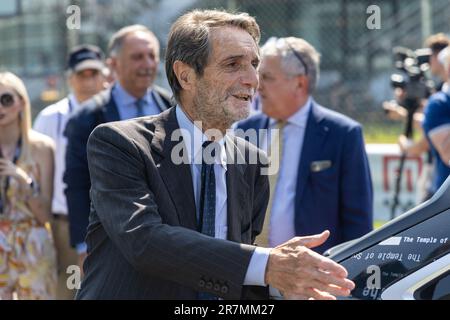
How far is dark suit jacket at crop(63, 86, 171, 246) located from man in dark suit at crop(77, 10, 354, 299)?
264 centimetres

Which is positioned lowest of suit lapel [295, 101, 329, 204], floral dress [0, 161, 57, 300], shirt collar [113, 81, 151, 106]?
floral dress [0, 161, 57, 300]

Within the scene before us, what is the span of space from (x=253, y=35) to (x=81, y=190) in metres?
2.94

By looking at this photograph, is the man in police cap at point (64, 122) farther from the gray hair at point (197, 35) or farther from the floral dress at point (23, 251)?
the gray hair at point (197, 35)

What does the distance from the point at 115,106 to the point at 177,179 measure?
304 cm

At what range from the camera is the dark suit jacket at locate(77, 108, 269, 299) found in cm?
260

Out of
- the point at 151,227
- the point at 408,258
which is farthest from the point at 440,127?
the point at 151,227

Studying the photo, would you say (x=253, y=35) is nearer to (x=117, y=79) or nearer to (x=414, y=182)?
(x=117, y=79)

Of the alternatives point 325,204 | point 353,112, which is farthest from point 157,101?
point 353,112

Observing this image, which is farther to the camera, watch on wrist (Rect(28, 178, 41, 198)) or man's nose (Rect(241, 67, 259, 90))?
watch on wrist (Rect(28, 178, 41, 198))

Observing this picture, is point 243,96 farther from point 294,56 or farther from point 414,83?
point 414,83

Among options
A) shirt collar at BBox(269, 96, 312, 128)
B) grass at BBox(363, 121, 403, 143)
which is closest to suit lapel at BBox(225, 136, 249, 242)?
shirt collar at BBox(269, 96, 312, 128)

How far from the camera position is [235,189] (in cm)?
299

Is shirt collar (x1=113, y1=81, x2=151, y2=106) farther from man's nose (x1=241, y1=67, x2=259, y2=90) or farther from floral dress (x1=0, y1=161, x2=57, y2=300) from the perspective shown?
man's nose (x1=241, y1=67, x2=259, y2=90)

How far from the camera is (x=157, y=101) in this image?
5.98m
